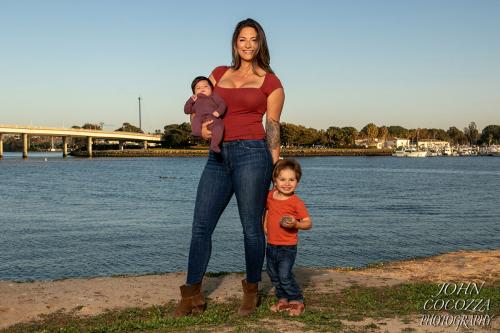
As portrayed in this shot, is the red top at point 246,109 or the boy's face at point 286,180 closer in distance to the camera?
the red top at point 246,109

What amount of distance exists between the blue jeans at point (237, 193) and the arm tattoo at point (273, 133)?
10 centimetres

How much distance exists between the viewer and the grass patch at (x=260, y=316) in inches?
203

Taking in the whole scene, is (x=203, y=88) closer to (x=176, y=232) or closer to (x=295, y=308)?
(x=295, y=308)

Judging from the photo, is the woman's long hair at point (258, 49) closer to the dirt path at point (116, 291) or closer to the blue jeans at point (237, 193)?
the blue jeans at point (237, 193)

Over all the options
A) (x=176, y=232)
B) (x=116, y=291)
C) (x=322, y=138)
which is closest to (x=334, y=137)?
(x=322, y=138)

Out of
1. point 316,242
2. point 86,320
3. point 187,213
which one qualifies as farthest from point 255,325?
point 187,213

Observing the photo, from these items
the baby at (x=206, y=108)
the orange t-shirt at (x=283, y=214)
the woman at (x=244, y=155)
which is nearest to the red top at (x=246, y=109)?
the woman at (x=244, y=155)

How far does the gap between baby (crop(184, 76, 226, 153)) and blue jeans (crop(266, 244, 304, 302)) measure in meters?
1.14

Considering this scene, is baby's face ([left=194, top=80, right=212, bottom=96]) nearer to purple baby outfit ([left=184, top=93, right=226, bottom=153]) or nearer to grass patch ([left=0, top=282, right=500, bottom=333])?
purple baby outfit ([left=184, top=93, right=226, bottom=153])

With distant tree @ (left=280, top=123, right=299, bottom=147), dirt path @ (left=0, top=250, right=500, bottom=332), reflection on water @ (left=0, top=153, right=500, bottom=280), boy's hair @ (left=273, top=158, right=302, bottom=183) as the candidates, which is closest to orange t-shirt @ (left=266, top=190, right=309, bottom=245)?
boy's hair @ (left=273, top=158, right=302, bottom=183)

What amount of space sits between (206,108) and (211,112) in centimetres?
5

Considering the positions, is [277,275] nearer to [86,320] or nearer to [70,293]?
[86,320]

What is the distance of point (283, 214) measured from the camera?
5.59 m

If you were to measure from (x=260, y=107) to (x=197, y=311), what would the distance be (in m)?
1.96
